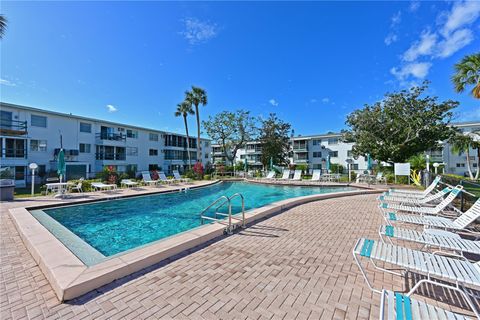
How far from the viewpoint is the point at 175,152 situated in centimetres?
3706

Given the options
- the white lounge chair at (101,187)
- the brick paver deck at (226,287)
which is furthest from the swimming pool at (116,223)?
the white lounge chair at (101,187)

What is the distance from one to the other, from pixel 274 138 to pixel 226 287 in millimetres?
31939

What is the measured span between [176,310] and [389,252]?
113 inches

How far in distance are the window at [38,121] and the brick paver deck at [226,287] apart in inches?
873

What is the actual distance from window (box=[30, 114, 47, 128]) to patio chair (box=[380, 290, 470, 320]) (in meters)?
28.6

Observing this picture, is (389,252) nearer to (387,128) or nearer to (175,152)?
(387,128)

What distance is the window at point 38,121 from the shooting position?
20.2 m

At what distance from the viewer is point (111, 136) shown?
27.1 meters

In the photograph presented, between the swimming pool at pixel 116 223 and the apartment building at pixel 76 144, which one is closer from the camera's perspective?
the swimming pool at pixel 116 223

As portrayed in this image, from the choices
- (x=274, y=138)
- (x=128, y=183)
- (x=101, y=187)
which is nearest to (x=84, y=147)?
(x=128, y=183)

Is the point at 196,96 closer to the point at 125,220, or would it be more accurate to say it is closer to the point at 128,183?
the point at 128,183

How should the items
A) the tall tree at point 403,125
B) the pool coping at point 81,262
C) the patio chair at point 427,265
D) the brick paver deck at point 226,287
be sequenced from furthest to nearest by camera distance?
the tall tree at point 403,125, the pool coping at point 81,262, the brick paver deck at point 226,287, the patio chair at point 427,265

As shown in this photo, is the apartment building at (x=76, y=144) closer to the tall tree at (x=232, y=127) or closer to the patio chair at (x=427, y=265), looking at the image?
the tall tree at (x=232, y=127)

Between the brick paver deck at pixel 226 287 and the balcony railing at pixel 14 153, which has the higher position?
the balcony railing at pixel 14 153
